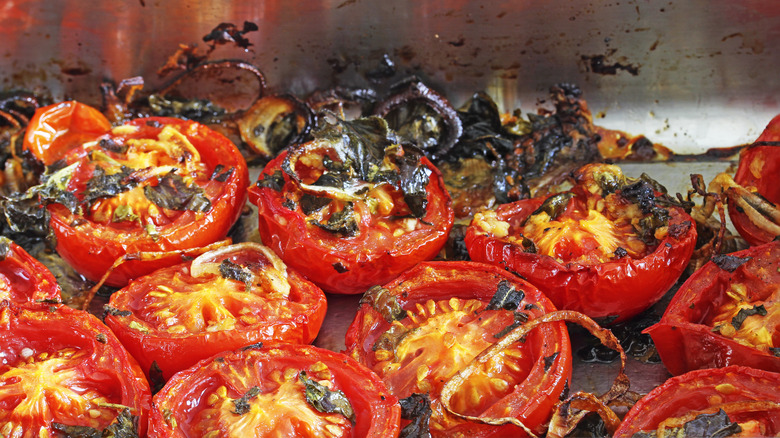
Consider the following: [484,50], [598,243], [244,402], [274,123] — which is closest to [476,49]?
[484,50]

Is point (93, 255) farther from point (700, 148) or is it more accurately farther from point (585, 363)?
point (700, 148)

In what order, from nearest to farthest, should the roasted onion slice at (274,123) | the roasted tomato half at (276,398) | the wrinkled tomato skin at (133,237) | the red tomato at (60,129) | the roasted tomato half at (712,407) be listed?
1. the roasted tomato half at (712,407)
2. the roasted tomato half at (276,398)
3. the wrinkled tomato skin at (133,237)
4. the red tomato at (60,129)
5. the roasted onion slice at (274,123)

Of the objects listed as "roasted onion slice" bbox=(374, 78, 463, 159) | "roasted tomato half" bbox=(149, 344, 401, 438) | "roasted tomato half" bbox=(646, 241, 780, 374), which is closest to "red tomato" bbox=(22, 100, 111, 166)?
"roasted onion slice" bbox=(374, 78, 463, 159)

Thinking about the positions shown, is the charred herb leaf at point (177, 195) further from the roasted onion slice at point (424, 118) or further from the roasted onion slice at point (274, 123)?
the roasted onion slice at point (424, 118)

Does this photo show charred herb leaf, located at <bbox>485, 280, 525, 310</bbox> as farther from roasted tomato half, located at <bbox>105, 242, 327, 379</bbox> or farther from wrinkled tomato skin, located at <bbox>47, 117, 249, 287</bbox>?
wrinkled tomato skin, located at <bbox>47, 117, 249, 287</bbox>

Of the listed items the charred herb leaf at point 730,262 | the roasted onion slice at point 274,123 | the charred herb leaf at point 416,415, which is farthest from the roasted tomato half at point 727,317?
the roasted onion slice at point 274,123

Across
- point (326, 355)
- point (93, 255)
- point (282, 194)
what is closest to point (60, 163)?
point (93, 255)

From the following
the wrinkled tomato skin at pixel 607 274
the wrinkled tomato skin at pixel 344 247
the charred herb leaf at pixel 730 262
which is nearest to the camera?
the charred herb leaf at pixel 730 262
